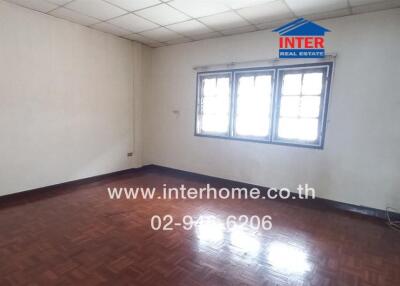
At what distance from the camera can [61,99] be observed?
3.85 metres

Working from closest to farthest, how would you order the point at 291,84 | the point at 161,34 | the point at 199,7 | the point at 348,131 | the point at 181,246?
the point at 181,246
the point at 199,7
the point at 348,131
the point at 291,84
the point at 161,34

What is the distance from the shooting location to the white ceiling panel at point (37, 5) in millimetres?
3150

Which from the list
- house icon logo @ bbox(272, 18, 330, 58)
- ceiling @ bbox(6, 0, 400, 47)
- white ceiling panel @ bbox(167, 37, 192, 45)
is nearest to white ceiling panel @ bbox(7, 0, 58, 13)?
ceiling @ bbox(6, 0, 400, 47)

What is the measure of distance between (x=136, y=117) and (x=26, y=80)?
2105 millimetres

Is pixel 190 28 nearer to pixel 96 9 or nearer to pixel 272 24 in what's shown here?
pixel 272 24

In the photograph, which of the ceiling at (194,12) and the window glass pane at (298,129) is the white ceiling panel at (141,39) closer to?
the ceiling at (194,12)

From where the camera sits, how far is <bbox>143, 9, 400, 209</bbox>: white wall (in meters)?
3.09

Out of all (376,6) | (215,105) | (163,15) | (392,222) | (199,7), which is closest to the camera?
(376,6)

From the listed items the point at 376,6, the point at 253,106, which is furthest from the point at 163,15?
the point at 376,6

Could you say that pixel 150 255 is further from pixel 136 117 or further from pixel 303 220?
pixel 136 117

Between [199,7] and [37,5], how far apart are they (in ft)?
7.26

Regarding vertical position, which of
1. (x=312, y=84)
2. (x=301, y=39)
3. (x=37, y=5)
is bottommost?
(x=312, y=84)

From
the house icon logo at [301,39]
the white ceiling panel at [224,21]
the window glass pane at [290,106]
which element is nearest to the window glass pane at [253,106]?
the window glass pane at [290,106]

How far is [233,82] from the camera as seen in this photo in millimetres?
4277
